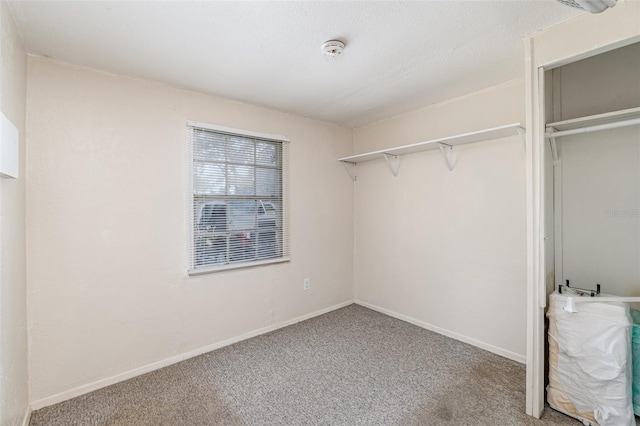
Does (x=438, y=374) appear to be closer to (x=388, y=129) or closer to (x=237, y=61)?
(x=388, y=129)

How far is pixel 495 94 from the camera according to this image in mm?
2547

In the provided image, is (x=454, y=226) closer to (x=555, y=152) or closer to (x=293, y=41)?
(x=555, y=152)

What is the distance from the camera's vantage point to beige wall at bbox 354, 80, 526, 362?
250cm

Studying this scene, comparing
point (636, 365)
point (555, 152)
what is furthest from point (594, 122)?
point (636, 365)

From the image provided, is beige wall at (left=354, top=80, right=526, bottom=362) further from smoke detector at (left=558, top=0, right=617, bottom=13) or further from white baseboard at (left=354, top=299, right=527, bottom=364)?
smoke detector at (left=558, top=0, right=617, bottom=13)

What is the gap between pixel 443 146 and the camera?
2850 mm

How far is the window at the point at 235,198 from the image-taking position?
262 centimetres

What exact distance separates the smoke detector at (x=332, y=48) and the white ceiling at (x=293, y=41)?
0.03m

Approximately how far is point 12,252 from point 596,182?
365 cm

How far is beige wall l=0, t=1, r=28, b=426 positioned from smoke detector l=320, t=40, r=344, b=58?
5.17ft

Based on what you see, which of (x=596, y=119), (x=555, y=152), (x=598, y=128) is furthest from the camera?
(x=555, y=152)

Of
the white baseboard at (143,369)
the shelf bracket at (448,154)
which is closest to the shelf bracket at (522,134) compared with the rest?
the shelf bracket at (448,154)

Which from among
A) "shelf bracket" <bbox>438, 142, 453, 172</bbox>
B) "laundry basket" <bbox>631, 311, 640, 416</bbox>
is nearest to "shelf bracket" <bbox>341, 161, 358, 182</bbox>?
"shelf bracket" <bbox>438, 142, 453, 172</bbox>

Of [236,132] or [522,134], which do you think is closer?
[522,134]
